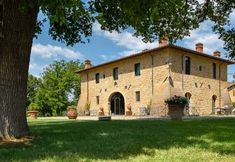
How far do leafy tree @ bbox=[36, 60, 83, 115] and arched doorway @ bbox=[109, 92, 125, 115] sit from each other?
1707 centimetres

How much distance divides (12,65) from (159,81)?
29.0 meters

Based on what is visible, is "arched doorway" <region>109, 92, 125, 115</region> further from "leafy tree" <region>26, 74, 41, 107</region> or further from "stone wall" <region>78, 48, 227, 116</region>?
"leafy tree" <region>26, 74, 41, 107</region>

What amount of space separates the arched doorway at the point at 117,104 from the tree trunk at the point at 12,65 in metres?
33.9

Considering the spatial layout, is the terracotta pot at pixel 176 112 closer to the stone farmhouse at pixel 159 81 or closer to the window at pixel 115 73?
A: the stone farmhouse at pixel 159 81

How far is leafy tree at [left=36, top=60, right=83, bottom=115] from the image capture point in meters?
59.4

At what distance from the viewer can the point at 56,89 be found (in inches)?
2434

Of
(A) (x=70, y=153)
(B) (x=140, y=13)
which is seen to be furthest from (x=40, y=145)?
(B) (x=140, y=13)

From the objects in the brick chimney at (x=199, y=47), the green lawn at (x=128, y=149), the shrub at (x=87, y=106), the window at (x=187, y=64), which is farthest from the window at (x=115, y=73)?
the green lawn at (x=128, y=149)

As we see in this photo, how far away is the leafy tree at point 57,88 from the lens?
59.4 m

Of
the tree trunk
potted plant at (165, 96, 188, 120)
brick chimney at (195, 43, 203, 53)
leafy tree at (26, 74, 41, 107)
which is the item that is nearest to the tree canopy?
the tree trunk

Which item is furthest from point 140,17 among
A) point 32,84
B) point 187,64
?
point 32,84

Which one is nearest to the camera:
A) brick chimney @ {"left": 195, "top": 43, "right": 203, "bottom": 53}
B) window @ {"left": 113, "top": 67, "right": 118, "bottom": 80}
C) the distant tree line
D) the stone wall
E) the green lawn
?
the green lawn

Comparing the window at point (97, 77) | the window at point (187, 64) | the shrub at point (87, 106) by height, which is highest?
the window at point (187, 64)

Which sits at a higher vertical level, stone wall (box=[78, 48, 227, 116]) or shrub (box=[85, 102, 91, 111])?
stone wall (box=[78, 48, 227, 116])
